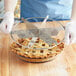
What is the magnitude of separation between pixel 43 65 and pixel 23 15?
0.59 metres

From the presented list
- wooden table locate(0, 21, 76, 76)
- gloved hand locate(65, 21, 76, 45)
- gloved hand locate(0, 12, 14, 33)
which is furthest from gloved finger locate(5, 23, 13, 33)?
gloved hand locate(65, 21, 76, 45)

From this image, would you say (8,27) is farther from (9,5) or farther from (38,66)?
(38,66)

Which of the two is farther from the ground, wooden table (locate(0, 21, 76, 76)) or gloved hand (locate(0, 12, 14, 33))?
gloved hand (locate(0, 12, 14, 33))

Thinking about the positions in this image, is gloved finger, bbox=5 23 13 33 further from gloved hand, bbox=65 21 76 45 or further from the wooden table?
gloved hand, bbox=65 21 76 45

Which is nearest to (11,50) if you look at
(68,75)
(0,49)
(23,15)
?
(0,49)

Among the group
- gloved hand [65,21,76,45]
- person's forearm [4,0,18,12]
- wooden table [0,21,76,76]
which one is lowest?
wooden table [0,21,76,76]

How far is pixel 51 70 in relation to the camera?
39.1 inches

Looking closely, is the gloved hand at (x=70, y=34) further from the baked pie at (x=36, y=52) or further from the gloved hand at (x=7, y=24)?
the gloved hand at (x=7, y=24)

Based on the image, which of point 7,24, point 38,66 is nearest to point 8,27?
point 7,24

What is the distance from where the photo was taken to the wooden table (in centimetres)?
97

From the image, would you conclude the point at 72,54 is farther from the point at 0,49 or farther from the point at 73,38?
the point at 0,49

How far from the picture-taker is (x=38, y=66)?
101 centimetres

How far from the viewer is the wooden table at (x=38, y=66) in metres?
0.97

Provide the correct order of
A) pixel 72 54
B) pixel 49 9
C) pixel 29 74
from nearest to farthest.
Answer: pixel 29 74, pixel 72 54, pixel 49 9
